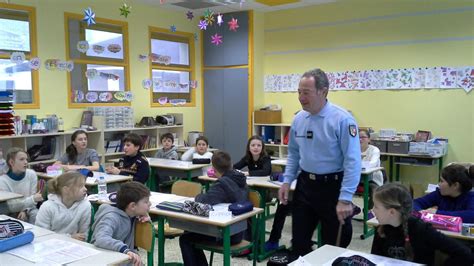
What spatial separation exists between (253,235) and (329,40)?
16.5 ft

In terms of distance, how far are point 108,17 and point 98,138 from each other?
2.07 meters

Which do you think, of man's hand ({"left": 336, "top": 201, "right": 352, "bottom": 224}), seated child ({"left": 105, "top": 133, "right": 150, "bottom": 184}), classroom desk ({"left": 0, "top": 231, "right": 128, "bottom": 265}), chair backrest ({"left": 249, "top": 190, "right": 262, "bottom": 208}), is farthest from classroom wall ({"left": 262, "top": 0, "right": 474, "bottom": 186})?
classroom desk ({"left": 0, "top": 231, "right": 128, "bottom": 265})

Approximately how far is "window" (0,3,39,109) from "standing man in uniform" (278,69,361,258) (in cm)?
487

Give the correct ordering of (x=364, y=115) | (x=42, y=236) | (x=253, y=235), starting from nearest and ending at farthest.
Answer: (x=42, y=236)
(x=253, y=235)
(x=364, y=115)

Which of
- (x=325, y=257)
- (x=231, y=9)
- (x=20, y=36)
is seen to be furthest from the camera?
(x=231, y=9)

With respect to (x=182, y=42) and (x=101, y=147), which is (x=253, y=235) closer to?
(x=101, y=147)

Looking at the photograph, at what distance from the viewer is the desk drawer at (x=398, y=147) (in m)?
6.61

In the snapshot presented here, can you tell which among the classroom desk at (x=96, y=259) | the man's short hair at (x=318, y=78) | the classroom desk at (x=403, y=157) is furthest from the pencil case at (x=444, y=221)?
the classroom desk at (x=403, y=157)

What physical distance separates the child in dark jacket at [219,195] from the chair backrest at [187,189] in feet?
1.23

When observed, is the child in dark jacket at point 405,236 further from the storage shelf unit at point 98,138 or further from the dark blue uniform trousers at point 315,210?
the storage shelf unit at point 98,138

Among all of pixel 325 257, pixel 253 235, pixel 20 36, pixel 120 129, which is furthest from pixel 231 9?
pixel 325 257

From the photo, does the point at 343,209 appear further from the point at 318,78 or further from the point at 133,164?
the point at 133,164

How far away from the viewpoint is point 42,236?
8.58ft

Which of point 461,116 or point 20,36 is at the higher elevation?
point 20,36
